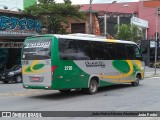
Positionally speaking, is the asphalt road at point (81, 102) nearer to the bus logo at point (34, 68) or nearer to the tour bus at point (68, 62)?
the tour bus at point (68, 62)

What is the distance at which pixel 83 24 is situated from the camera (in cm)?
4941

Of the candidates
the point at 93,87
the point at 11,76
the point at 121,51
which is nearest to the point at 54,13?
the point at 11,76

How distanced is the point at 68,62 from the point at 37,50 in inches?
56.7

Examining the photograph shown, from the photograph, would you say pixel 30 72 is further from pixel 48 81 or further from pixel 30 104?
pixel 30 104

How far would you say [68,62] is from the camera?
54.6 ft

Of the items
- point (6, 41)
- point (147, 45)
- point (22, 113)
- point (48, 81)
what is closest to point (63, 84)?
point (48, 81)

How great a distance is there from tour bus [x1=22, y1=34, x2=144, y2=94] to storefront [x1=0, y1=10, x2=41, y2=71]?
15.7m

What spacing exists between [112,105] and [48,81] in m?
3.31

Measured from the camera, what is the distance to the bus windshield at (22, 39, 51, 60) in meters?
16.3

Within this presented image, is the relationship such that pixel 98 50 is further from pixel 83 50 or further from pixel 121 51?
pixel 121 51

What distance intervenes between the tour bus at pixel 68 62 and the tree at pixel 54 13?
19.3 meters

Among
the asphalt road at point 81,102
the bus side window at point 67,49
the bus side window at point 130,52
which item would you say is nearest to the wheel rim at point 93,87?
the asphalt road at point 81,102

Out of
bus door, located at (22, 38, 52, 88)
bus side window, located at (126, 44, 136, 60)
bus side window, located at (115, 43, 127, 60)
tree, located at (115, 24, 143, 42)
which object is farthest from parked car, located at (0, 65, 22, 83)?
tree, located at (115, 24, 143, 42)

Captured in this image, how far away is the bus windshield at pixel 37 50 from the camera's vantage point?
16266mm
